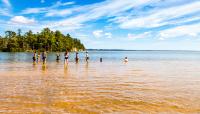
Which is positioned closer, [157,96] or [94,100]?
[94,100]

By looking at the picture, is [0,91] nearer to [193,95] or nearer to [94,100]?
[94,100]

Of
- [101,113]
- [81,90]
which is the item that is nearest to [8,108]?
[101,113]

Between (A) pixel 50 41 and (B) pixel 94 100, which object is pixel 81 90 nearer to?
(B) pixel 94 100

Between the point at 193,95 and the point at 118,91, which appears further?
the point at 118,91

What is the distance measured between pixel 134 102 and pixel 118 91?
3.66 meters

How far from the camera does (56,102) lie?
14.0 m

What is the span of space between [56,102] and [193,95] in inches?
336

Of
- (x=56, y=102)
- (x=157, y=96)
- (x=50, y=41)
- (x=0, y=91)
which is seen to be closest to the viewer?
(x=56, y=102)

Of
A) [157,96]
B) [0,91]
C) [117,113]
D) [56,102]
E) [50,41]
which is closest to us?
[117,113]

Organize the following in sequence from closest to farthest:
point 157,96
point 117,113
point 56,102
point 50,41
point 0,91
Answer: point 117,113
point 56,102
point 157,96
point 0,91
point 50,41

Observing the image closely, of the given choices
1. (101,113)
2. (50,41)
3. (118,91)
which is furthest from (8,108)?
(50,41)

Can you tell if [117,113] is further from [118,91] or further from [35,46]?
[35,46]

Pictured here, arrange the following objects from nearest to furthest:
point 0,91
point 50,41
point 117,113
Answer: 1. point 117,113
2. point 0,91
3. point 50,41

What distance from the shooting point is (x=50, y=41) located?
6452 inches
